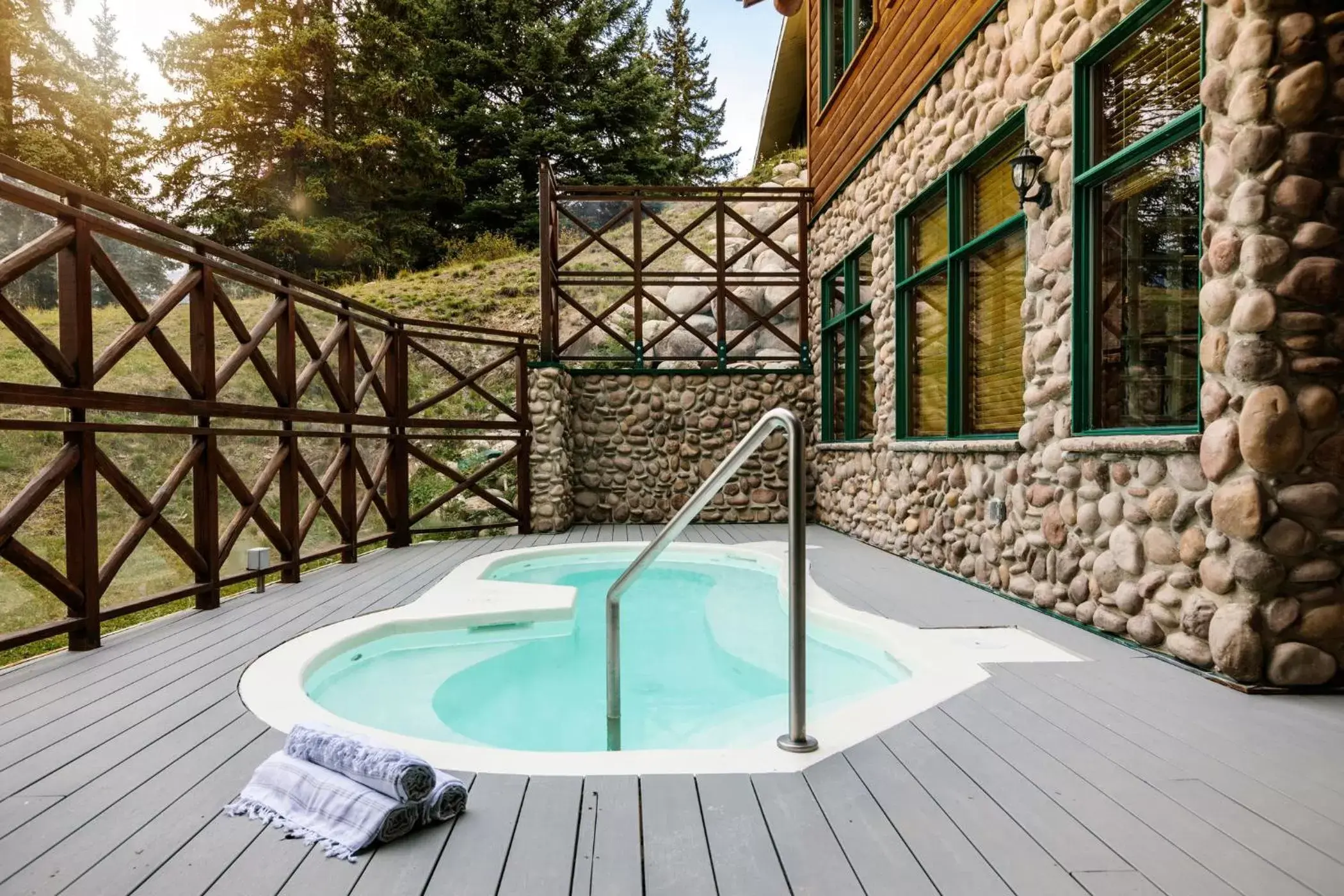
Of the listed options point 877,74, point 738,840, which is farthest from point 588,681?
point 877,74

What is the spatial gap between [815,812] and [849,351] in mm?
5842

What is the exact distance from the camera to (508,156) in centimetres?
1719

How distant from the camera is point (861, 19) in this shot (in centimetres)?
687

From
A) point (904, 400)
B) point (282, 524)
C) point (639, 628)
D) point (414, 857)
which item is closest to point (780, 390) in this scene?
point (904, 400)

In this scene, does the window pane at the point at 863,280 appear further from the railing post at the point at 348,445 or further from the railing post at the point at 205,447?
the railing post at the point at 205,447

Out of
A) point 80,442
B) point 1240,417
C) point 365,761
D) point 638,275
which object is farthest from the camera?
point 638,275

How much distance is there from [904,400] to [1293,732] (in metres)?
3.70

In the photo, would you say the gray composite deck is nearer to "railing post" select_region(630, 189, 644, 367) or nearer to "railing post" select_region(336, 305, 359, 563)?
"railing post" select_region(336, 305, 359, 563)

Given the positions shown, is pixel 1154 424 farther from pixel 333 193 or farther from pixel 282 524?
pixel 333 193

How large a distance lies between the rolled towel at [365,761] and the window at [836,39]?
23.7 feet

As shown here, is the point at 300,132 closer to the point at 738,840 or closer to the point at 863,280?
the point at 863,280

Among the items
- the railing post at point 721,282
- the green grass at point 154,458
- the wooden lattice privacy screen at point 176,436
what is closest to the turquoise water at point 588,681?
the wooden lattice privacy screen at point 176,436

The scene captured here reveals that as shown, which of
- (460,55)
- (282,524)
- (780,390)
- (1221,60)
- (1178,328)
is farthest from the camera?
(460,55)

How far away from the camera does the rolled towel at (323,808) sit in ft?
5.10
